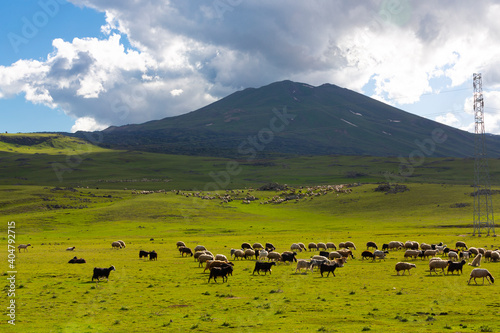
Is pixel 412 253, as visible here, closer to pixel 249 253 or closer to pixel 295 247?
pixel 295 247

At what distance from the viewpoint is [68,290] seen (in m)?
27.1

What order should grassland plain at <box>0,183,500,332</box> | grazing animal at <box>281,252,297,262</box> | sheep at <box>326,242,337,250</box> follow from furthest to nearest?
sheep at <box>326,242,337,250</box> → grazing animal at <box>281,252,297,262</box> → grassland plain at <box>0,183,500,332</box>

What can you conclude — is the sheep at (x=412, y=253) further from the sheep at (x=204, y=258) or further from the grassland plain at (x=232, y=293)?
the sheep at (x=204, y=258)

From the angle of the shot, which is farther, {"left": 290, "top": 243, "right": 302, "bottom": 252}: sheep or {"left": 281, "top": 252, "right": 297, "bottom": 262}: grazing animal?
{"left": 290, "top": 243, "right": 302, "bottom": 252}: sheep

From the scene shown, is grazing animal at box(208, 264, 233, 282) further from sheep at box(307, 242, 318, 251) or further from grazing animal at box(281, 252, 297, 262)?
sheep at box(307, 242, 318, 251)

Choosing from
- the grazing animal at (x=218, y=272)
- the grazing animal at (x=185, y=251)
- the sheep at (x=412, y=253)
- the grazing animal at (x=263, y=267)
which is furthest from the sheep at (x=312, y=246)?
the grazing animal at (x=218, y=272)

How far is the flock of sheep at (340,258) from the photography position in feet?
107

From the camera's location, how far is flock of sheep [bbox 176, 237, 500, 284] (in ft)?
107

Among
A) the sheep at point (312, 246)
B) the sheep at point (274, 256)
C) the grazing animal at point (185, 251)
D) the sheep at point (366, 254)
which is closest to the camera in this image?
the sheep at point (274, 256)

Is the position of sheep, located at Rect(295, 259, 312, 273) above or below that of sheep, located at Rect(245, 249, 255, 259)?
above

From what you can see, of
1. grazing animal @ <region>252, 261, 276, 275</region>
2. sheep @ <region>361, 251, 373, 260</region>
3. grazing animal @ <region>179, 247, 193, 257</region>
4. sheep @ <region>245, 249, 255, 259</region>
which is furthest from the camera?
grazing animal @ <region>179, 247, 193, 257</region>

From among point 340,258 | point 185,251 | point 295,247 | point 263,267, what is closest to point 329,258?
point 340,258

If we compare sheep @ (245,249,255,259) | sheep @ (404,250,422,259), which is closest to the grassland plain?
sheep @ (404,250,422,259)

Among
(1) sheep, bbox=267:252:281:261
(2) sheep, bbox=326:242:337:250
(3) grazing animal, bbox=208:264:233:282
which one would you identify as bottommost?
(2) sheep, bbox=326:242:337:250
